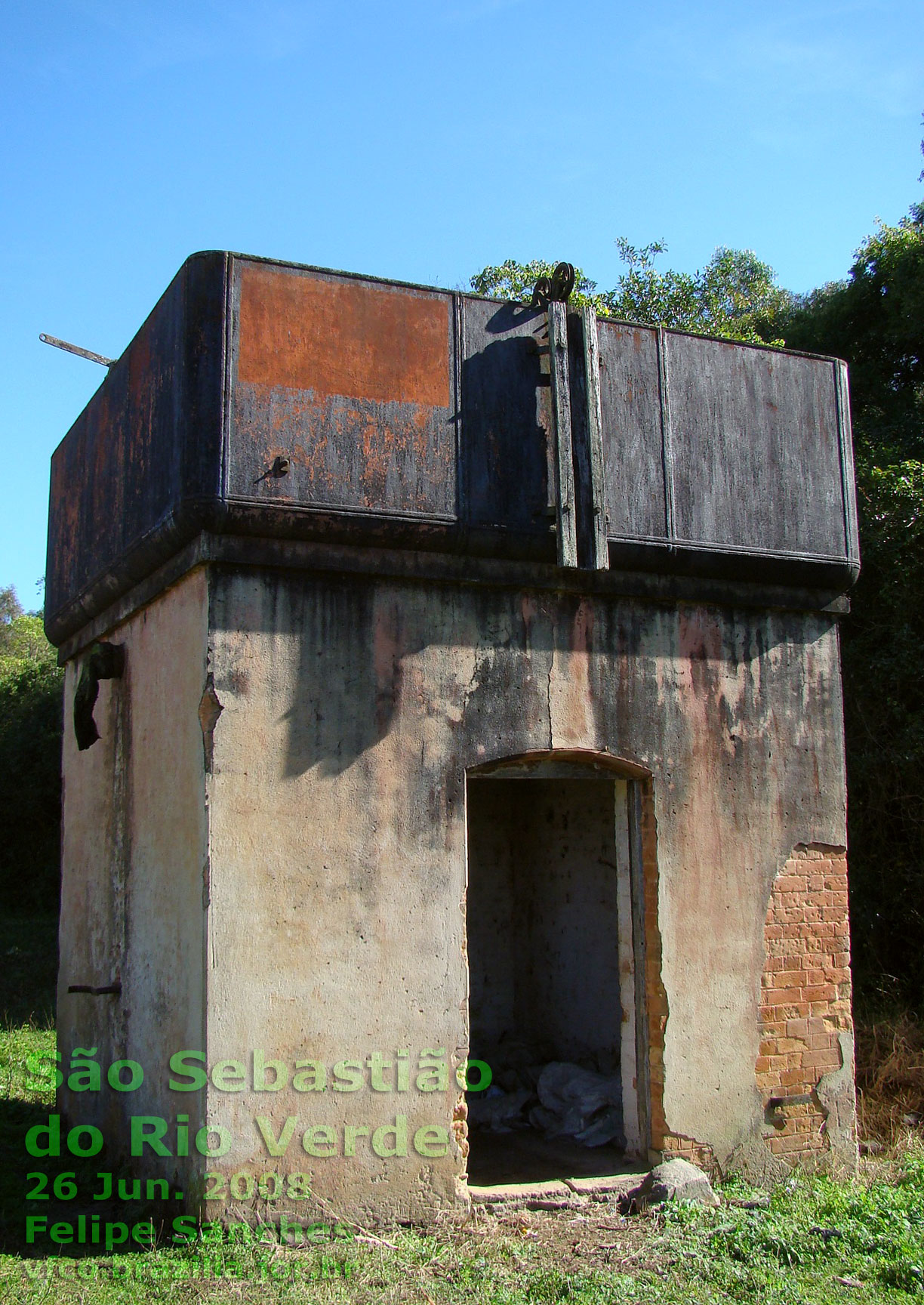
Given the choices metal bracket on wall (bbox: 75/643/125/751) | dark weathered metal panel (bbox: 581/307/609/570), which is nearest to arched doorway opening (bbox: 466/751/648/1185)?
dark weathered metal panel (bbox: 581/307/609/570)

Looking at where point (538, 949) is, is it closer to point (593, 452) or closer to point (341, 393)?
point (593, 452)

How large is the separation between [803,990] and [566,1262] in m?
2.23

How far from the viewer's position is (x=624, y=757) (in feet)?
20.2

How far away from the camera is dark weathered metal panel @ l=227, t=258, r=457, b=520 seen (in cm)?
554

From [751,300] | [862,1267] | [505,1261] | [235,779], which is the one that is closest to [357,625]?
[235,779]

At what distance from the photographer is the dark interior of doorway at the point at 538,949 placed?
7648 mm

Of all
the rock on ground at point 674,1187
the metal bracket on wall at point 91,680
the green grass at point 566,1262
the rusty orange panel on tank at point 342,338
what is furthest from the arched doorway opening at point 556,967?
the metal bracket on wall at point 91,680

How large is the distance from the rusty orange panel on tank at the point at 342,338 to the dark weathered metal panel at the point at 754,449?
1.59 metres

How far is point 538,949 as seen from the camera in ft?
29.0

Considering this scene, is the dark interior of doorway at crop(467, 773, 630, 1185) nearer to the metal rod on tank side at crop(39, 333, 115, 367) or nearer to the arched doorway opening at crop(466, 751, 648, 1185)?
the arched doorway opening at crop(466, 751, 648, 1185)

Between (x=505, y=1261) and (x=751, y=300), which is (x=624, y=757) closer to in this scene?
(x=505, y=1261)

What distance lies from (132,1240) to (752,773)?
4.12 m

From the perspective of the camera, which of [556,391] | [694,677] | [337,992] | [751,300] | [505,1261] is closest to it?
[505,1261]

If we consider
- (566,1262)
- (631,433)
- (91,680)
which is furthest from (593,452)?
(566,1262)
